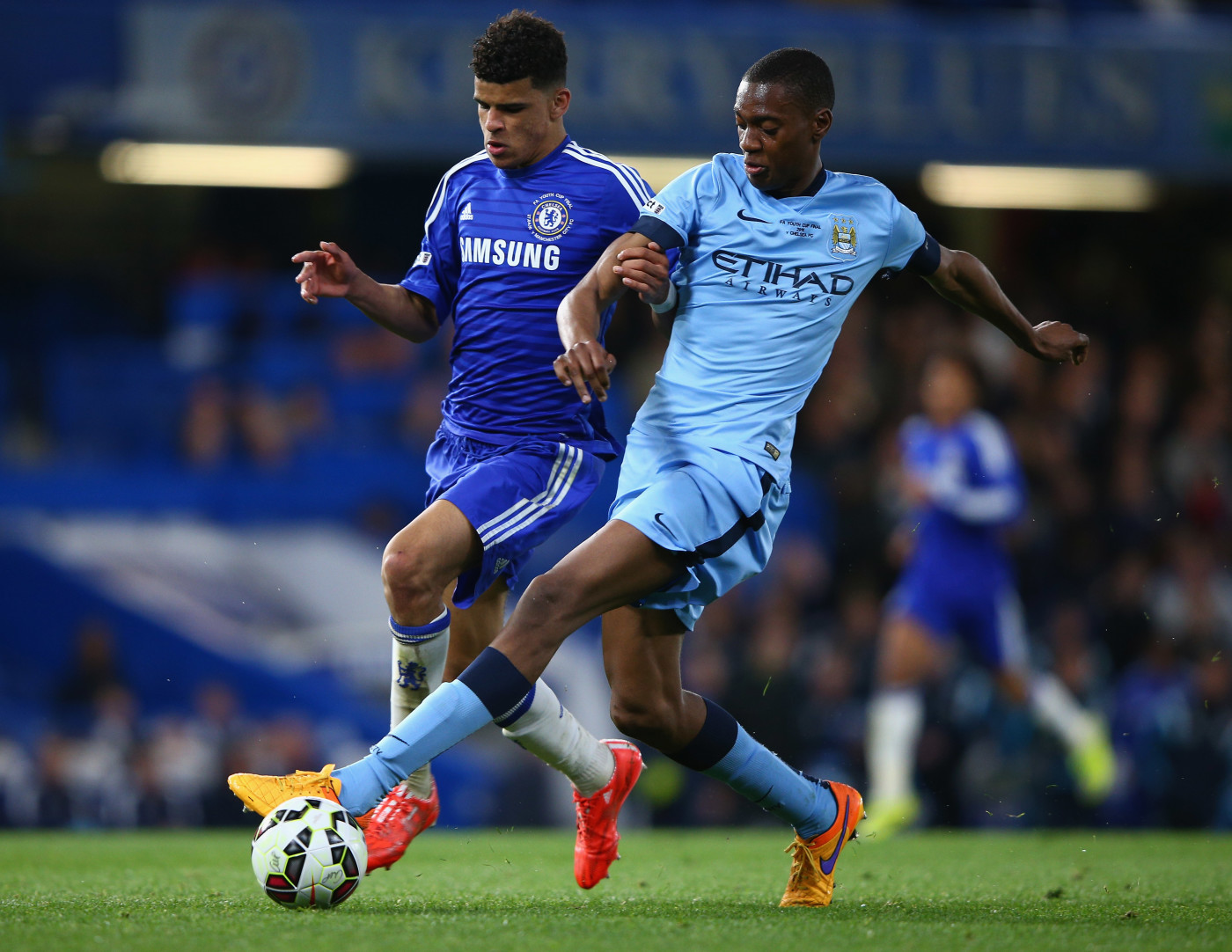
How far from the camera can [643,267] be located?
379cm

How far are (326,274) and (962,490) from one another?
14.2 ft

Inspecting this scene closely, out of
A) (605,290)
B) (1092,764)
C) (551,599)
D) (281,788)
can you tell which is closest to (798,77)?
(605,290)

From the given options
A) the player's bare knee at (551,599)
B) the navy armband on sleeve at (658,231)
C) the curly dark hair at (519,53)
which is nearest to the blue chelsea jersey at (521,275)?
the curly dark hair at (519,53)

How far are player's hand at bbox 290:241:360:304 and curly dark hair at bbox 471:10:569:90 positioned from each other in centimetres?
63

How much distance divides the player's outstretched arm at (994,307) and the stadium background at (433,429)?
5063mm

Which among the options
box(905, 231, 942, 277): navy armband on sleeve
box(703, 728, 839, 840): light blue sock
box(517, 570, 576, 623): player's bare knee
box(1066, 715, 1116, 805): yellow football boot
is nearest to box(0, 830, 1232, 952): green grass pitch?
box(703, 728, 839, 840): light blue sock

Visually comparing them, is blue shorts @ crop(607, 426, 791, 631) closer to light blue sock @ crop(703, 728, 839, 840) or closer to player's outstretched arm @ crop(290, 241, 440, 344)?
light blue sock @ crop(703, 728, 839, 840)

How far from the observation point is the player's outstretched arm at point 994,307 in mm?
4215

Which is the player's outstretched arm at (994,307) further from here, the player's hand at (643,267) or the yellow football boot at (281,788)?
the yellow football boot at (281,788)

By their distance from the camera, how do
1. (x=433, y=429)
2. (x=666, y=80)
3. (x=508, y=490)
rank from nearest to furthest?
(x=508, y=490)
(x=666, y=80)
(x=433, y=429)

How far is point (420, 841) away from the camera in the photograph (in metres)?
6.82

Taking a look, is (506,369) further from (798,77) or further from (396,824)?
(396,824)

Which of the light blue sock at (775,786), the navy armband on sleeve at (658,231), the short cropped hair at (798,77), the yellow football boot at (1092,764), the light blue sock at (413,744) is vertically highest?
the short cropped hair at (798,77)

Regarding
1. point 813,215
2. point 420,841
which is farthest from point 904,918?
point 420,841
